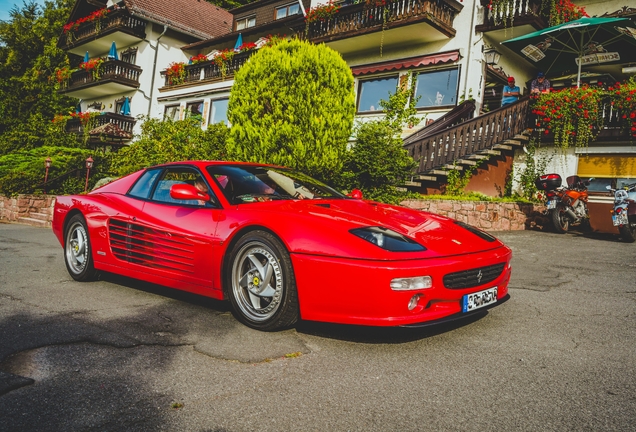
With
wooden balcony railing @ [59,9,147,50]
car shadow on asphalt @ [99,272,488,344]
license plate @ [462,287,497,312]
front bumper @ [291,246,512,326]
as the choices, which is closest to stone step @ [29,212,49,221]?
car shadow on asphalt @ [99,272,488,344]

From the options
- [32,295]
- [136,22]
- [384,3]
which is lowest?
[32,295]

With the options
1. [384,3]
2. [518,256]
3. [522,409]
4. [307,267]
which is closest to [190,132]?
[384,3]

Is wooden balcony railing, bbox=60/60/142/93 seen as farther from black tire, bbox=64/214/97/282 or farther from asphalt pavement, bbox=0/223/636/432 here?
asphalt pavement, bbox=0/223/636/432

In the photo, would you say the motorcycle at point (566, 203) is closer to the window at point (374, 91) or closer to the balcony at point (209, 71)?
the window at point (374, 91)

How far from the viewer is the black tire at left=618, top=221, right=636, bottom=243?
8.54m

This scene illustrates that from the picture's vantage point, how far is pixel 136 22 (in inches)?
1008

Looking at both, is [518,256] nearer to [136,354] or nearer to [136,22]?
[136,354]

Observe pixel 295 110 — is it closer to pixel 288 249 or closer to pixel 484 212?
pixel 484 212

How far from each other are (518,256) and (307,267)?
4943 mm

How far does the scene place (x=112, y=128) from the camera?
2452 cm

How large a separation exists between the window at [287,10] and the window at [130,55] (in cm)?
926

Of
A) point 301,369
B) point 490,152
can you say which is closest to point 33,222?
point 490,152

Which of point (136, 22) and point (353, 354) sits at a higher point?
point (136, 22)

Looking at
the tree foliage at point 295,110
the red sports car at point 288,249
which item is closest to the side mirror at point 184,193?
the red sports car at point 288,249
